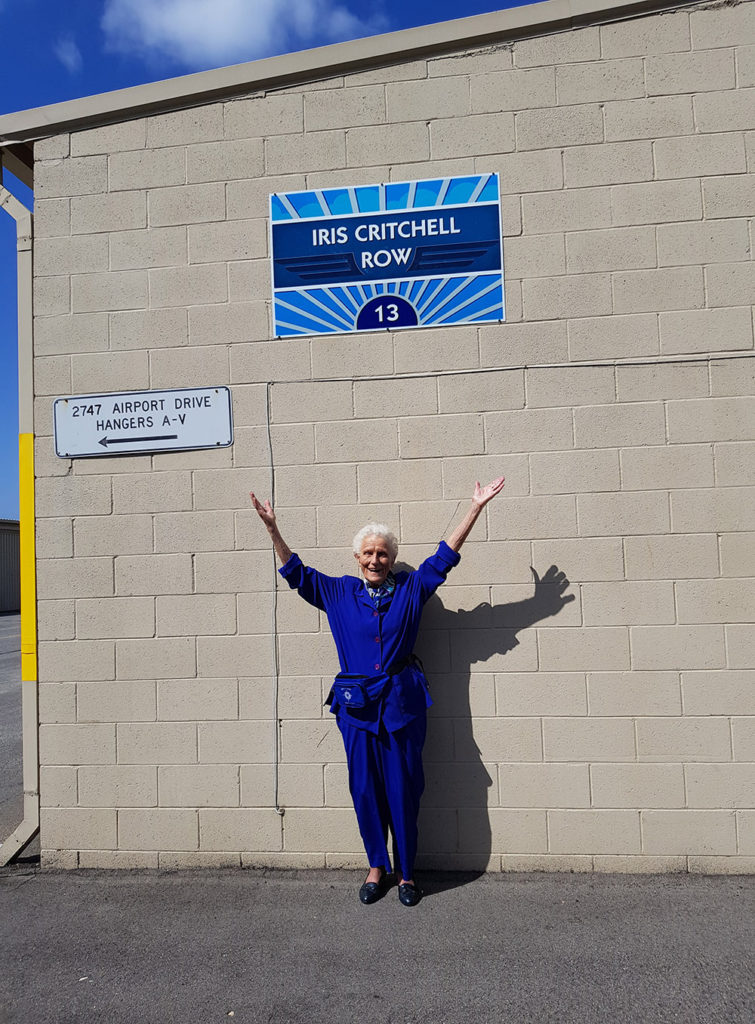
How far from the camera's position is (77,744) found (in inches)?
167

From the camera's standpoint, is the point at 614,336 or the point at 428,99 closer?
the point at 614,336

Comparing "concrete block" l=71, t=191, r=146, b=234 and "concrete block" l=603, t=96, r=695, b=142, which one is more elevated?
"concrete block" l=603, t=96, r=695, b=142

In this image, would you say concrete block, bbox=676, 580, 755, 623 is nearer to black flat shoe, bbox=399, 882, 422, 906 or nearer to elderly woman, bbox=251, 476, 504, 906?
elderly woman, bbox=251, 476, 504, 906

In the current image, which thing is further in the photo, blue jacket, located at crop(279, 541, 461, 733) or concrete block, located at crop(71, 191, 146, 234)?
concrete block, located at crop(71, 191, 146, 234)

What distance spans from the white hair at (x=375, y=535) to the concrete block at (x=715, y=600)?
152cm

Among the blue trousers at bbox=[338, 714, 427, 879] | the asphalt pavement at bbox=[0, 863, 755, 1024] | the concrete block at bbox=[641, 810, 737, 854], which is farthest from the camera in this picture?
the concrete block at bbox=[641, 810, 737, 854]

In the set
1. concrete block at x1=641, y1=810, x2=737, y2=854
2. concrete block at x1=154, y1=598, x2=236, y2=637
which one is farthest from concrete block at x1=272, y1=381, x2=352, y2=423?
concrete block at x1=641, y1=810, x2=737, y2=854

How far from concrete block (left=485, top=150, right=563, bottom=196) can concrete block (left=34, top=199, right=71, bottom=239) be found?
252 cm

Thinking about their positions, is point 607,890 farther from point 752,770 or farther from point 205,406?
point 205,406

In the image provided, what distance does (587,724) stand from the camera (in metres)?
3.94

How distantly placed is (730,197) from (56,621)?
4.40 meters

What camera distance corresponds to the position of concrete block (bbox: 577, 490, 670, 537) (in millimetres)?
3955

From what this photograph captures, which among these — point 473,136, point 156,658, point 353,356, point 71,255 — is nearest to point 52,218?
point 71,255

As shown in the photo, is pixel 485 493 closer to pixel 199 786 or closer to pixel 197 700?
pixel 197 700
